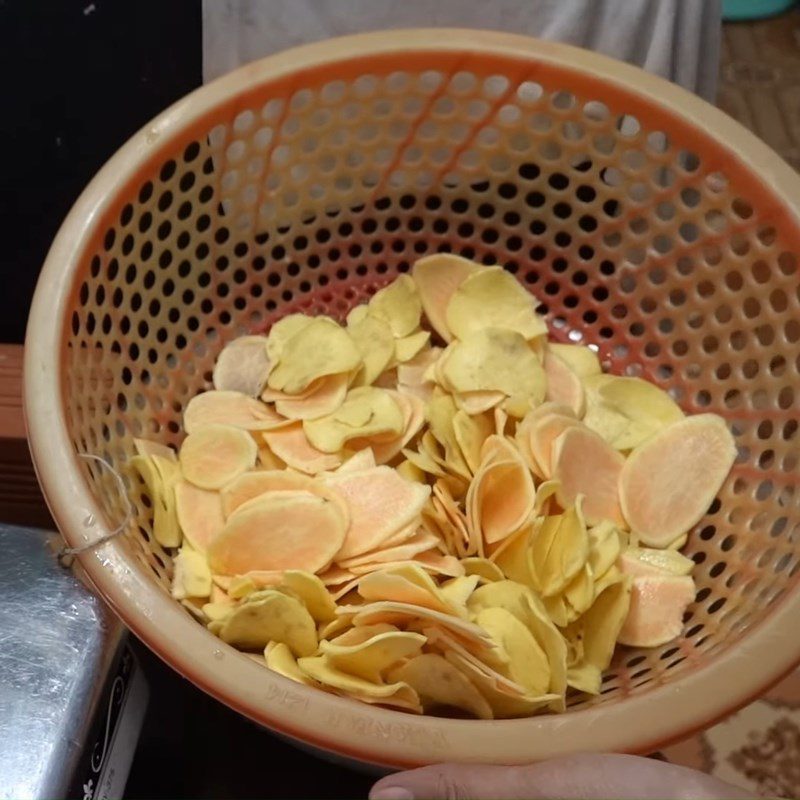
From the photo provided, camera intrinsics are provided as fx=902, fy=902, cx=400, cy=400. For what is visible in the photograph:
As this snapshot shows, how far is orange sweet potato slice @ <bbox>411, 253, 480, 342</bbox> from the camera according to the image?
0.76 metres

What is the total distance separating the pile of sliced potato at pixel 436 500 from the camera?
1.82ft

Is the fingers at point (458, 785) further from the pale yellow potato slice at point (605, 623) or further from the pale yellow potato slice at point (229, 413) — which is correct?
the pale yellow potato slice at point (229, 413)

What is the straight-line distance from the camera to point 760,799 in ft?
1.33

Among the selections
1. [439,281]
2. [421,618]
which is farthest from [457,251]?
[421,618]

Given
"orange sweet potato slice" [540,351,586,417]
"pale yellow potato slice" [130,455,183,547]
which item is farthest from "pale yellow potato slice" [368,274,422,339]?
"pale yellow potato slice" [130,455,183,547]

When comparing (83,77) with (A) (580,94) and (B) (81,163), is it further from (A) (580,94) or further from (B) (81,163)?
(A) (580,94)

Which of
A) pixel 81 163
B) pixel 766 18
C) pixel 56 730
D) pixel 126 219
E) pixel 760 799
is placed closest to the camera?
pixel 760 799

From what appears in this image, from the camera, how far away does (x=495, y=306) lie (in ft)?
2.42

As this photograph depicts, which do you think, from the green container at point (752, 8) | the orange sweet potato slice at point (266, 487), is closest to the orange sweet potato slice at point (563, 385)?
the orange sweet potato slice at point (266, 487)

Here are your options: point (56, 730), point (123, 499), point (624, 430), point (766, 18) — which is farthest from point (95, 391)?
point (766, 18)

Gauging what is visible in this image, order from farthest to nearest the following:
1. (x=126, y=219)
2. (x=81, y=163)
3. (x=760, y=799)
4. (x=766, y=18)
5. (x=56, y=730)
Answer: (x=766, y=18), (x=81, y=163), (x=126, y=219), (x=56, y=730), (x=760, y=799)

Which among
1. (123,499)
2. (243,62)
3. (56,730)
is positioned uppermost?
(243,62)

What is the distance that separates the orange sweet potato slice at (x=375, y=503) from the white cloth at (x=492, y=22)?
14.0 inches

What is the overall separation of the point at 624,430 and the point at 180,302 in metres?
0.37
